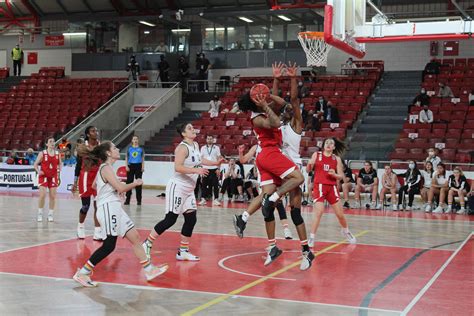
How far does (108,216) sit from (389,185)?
12.8 meters

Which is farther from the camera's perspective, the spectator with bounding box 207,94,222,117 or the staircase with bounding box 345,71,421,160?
the spectator with bounding box 207,94,222,117

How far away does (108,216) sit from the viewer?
24.1 feet

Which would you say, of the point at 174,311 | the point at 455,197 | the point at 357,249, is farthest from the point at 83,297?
the point at 455,197

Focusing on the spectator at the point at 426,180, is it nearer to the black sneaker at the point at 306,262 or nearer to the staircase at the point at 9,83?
the black sneaker at the point at 306,262

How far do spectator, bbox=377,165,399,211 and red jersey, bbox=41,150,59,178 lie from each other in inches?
371

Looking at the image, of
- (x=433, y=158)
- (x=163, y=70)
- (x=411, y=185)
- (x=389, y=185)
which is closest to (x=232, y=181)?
(x=389, y=185)

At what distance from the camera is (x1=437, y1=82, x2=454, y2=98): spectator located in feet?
81.6

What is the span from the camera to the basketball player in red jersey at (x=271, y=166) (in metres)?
8.16

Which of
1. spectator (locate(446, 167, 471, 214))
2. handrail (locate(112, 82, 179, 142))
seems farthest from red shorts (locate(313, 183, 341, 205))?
handrail (locate(112, 82, 179, 142))

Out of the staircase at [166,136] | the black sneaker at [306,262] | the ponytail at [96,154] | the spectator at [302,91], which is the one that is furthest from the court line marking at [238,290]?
the staircase at [166,136]

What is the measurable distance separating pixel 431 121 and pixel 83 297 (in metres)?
18.4

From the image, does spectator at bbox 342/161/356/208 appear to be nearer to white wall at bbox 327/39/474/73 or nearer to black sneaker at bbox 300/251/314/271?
black sneaker at bbox 300/251/314/271

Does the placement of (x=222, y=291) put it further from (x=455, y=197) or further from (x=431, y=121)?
(x=431, y=121)

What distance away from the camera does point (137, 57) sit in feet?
116
